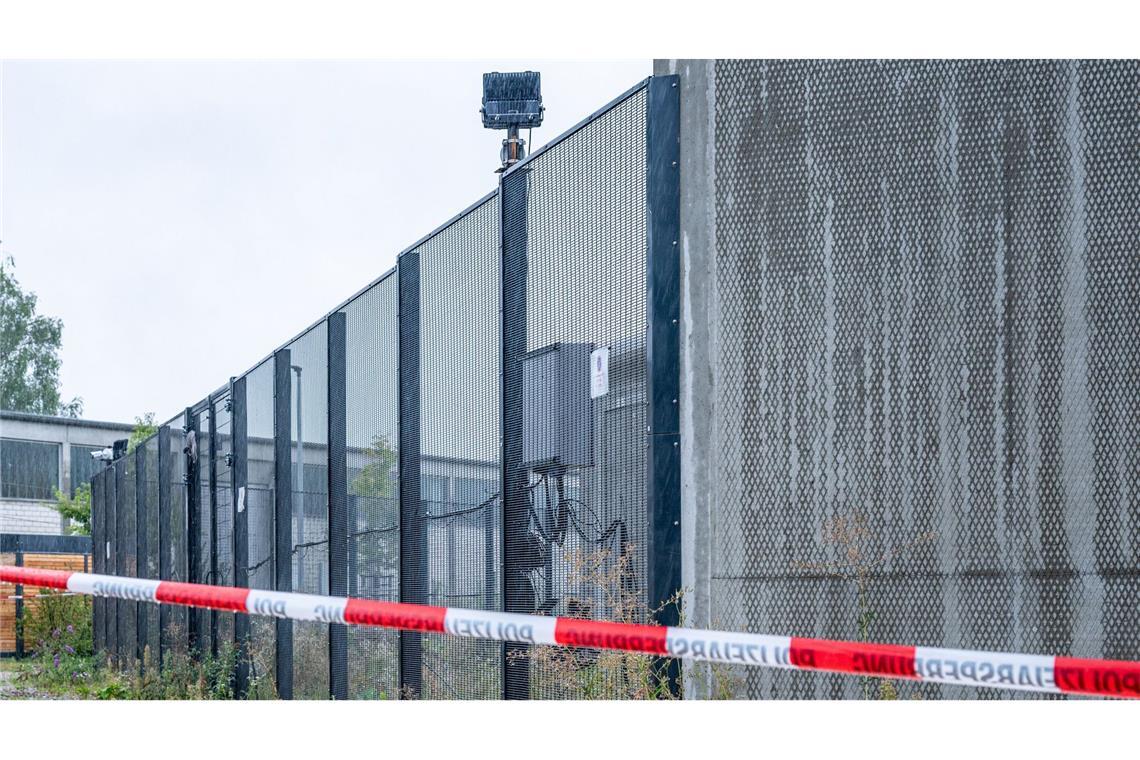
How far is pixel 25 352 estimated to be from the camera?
44.8 m

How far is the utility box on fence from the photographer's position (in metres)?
6.80

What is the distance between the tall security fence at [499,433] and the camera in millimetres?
6508

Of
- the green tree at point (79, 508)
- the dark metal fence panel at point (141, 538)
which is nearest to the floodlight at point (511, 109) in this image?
the dark metal fence panel at point (141, 538)

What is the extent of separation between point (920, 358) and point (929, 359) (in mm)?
45

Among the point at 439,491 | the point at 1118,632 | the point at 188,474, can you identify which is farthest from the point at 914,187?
the point at 188,474

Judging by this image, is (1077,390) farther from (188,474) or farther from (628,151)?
(188,474)

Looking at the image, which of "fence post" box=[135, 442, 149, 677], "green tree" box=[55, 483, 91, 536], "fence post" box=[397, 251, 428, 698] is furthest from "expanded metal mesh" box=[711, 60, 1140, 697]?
"green tree" box=[55, 483, 91, 536]

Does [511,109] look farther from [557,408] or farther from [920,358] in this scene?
[920,358]

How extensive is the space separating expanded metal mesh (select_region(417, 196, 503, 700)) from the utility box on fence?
19.3 inches

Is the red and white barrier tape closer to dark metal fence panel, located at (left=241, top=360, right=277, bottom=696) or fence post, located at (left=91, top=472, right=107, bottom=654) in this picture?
A: dark metal fence panel, located at (left=241, top=360, right=277, bottom=696)

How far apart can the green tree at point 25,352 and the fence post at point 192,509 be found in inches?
1174

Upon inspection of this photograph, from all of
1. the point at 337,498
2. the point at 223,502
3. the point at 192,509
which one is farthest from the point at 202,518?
the point at 337,498
